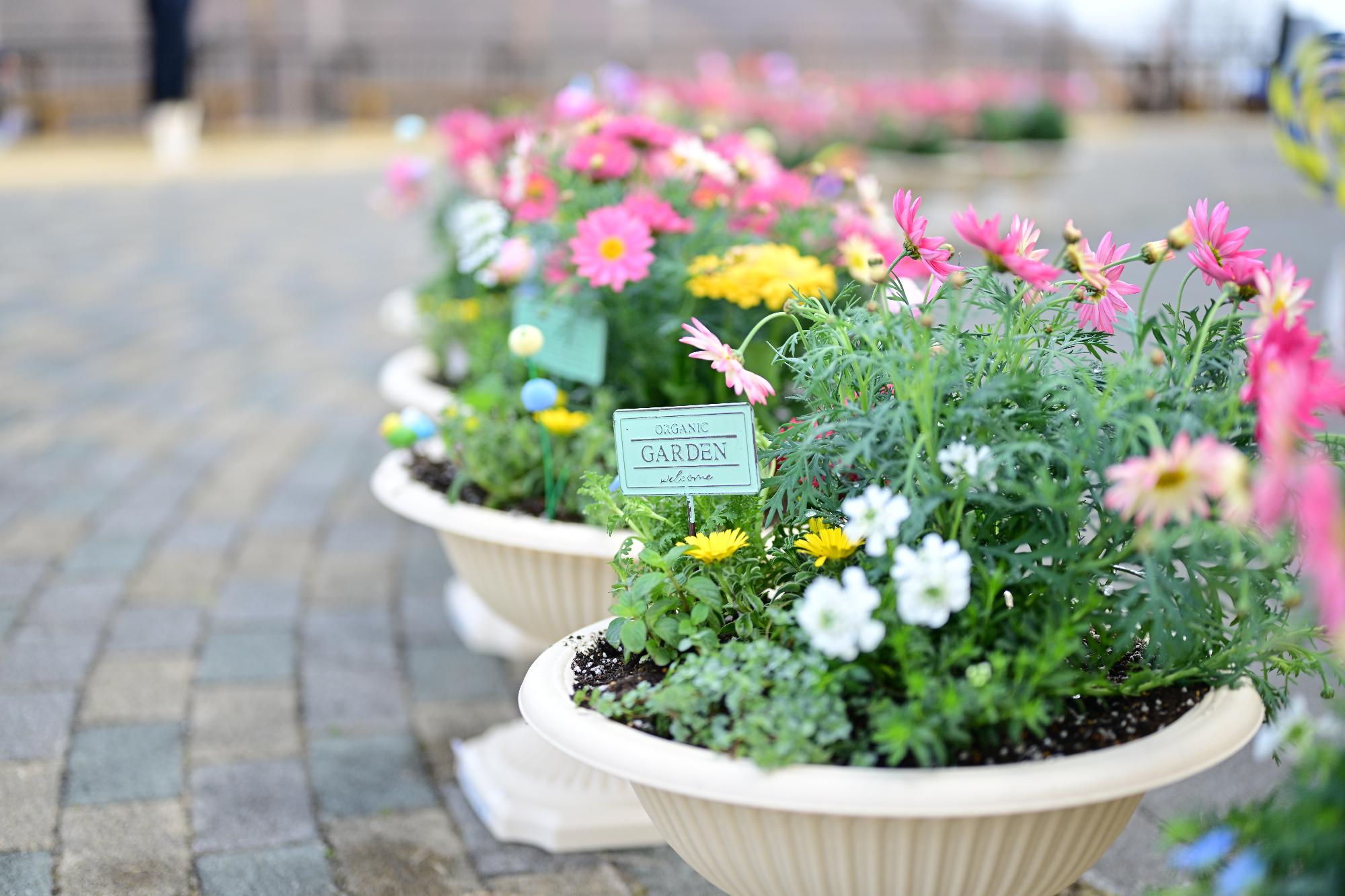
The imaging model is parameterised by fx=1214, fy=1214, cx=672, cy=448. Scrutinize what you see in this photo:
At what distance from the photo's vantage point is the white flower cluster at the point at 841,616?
108 cm

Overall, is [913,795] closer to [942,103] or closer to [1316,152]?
[1316,152]

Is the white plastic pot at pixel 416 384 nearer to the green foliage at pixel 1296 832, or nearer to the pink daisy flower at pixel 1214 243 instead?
the pink daisy flower at pixel 1214 243

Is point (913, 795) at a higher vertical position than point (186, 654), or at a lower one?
higher

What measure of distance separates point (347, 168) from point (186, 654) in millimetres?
9435

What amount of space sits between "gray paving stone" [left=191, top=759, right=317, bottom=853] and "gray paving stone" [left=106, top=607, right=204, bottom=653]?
57 cm

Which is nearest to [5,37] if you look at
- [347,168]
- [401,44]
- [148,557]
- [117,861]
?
[401,44]

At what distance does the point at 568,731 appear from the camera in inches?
47.2

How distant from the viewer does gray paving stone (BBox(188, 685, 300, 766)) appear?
2174 millimetres

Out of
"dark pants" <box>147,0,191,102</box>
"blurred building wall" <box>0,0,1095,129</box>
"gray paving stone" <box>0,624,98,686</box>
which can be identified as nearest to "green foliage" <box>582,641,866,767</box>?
"gray paving stone" <box>0,624,98,686</box>

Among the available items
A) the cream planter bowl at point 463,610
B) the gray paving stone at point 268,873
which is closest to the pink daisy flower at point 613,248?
the cream planter bowl at point 463,610

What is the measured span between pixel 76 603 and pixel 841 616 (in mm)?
2292

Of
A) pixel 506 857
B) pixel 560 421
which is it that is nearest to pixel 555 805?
pixel 506 857

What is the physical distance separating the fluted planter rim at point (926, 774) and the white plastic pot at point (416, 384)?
4.68 ft

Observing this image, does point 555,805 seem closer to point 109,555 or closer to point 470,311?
point 470,311
